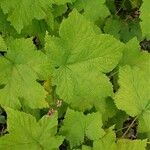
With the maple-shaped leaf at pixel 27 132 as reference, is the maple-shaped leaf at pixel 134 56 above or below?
above

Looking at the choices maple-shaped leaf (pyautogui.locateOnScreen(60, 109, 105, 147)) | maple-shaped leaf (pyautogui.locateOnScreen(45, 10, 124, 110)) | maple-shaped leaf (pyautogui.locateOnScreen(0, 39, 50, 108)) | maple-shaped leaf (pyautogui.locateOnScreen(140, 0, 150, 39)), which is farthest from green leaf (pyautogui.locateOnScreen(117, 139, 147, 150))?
maple-shaped leaf (pyautogui.locateOnScreen(140, 0, 150, 39))

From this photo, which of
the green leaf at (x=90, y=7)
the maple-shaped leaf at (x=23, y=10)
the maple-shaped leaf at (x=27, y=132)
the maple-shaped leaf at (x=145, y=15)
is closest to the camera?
the maple-shaped leaf at (x=27, y=132)

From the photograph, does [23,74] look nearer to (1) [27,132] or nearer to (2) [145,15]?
(1) [27,132]

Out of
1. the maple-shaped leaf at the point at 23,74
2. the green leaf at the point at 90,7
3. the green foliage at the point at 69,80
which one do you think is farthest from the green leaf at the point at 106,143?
the green leaf at the point at 90,7

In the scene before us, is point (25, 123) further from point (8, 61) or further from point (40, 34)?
point (40, 34)

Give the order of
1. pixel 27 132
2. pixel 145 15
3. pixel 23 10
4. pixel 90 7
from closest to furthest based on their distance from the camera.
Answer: pixel 27 132 < pixel 23 10 < pixel 145 15 < pixel 90 7

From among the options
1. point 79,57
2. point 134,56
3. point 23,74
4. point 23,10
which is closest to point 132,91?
point 134,56

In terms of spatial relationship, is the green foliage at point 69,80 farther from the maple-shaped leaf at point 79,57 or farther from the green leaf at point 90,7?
the green leaf at point 90,7
